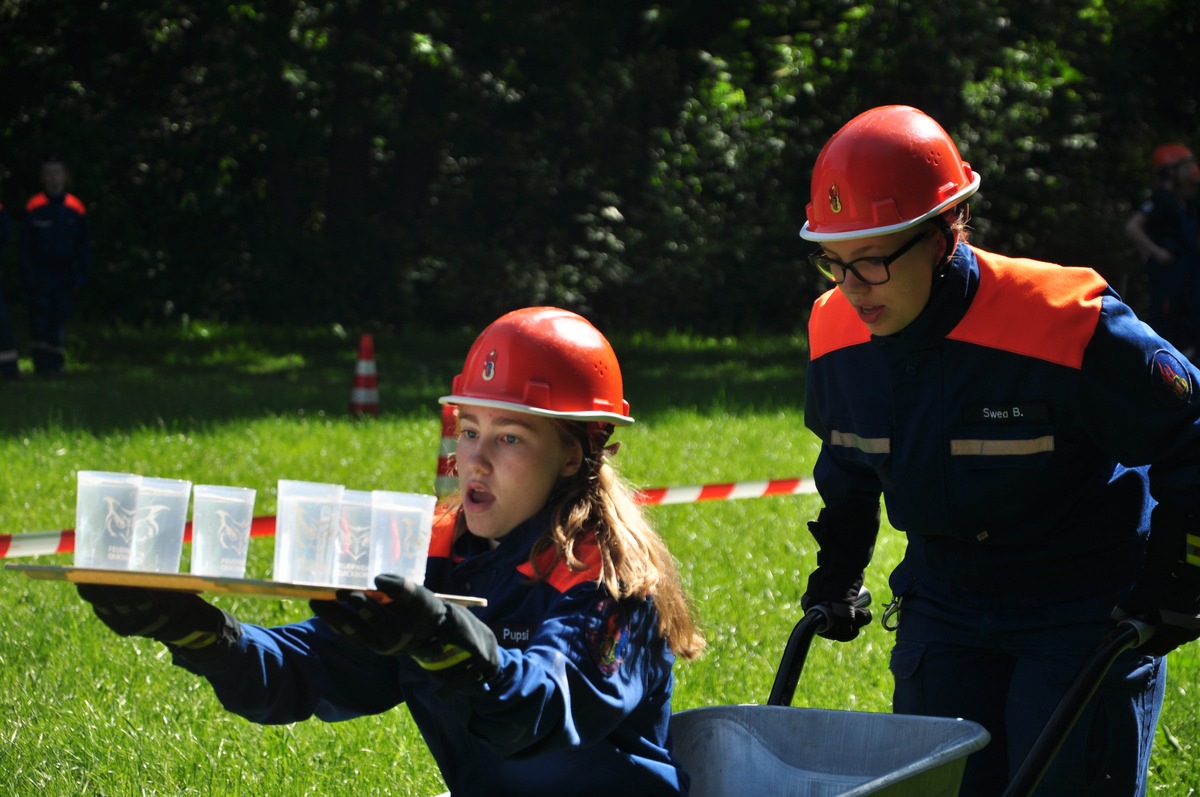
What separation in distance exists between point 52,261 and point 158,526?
1498 cm

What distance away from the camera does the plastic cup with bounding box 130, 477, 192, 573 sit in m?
2.57

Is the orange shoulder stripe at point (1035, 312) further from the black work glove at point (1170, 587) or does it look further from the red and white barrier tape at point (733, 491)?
the red and white barrier tape at point (733, 491)

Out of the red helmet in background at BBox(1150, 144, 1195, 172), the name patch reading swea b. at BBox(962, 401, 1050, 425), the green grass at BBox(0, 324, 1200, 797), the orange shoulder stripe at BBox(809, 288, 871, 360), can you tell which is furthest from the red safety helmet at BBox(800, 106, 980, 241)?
the red helmet in background at BBox(1150, 144, 1195, 172)

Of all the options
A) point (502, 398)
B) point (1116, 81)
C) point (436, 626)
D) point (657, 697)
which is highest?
point (1116, 81)

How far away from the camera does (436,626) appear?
257 cm

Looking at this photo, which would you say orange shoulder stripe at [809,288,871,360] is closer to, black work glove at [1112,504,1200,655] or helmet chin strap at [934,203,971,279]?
helmet chin strap at [934,203,971,279]

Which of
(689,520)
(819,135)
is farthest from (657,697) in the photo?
(819,135)

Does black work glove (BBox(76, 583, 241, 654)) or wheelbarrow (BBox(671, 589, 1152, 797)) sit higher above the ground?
black work glove (BBox(76, 583, 241, 654))

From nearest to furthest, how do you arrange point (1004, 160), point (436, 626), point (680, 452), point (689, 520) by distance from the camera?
1. point (436, 626)
2. point (689, 520)
3. point (680, 452)
4. point (1004, 160)

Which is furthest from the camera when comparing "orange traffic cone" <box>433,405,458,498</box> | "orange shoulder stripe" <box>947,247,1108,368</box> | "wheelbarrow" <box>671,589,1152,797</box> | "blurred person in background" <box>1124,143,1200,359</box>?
"blurred person in background" <box>1124,143,1200,359</box>

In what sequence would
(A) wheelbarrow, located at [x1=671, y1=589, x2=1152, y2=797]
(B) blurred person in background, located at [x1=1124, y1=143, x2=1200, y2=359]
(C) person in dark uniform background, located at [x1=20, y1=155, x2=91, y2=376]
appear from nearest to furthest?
(A) wheelbarrow, located at [x1=671, y1=589, x2=1152, y2=797] < (B) blurred person in background, located at [x1=1124, y1=143, x2=1200, y2=359] < (C) person in dark uniform background, located at [x1=20, y1=155, x2=91, y2=376]

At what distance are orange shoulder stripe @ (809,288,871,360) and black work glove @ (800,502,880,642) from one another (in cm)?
43

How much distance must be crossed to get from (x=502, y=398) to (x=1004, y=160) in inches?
837

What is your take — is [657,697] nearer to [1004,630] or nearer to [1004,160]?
[1004,630]
